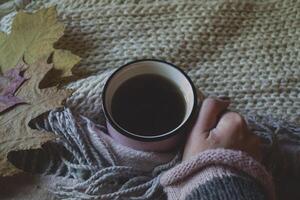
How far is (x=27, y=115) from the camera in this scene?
0.62 metres

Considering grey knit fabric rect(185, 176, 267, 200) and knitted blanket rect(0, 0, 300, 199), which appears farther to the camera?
knitted blanket rect(0, 0, 300, 199)

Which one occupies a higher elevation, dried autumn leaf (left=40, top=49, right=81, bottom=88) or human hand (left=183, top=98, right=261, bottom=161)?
dried autumn leaf (left=40, top=49, right=81, bottom=88)

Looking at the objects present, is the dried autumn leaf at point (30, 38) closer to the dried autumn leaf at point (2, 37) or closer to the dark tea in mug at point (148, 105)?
the dried autumn leaf at point (2, 37)

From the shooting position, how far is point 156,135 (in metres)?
0.59

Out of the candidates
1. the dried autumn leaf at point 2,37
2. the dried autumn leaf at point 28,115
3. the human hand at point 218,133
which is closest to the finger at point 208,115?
the human hand at point 218,133

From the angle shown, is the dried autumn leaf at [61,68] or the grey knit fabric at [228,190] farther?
the dried autumn leaf at [61,68]

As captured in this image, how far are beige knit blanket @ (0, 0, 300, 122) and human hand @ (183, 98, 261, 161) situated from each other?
7 centimetres

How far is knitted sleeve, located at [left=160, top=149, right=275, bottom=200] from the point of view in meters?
0.56

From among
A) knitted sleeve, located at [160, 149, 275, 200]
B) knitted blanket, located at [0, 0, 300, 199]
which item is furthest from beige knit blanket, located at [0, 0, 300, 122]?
knitted sleeve, located at [160, 149, 275, 200]

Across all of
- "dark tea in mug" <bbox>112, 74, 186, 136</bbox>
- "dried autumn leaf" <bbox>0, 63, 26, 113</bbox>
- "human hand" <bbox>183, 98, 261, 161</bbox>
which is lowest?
"human hand" <bbox>183, 98, 261, 161</bbox>

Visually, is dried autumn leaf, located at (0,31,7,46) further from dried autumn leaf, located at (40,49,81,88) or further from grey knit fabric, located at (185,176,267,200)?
grey knit fabric, located at (185,176,267,200)

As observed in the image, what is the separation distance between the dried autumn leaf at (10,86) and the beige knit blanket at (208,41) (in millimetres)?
79

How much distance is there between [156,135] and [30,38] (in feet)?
0.71

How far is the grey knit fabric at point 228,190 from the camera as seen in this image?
0.55 meters
